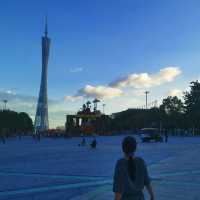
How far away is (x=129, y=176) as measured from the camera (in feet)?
17.6

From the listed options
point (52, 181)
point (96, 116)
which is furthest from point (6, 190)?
point (96, 116)

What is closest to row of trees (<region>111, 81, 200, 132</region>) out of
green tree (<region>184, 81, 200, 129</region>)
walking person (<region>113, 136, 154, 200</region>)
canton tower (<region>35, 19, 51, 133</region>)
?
green tree (<region>184, 81, 200, 129</region>)

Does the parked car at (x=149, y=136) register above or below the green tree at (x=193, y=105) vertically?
below

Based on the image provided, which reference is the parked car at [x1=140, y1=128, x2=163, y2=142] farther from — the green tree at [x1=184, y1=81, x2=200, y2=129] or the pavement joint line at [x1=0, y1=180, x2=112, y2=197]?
the green tree at [x1=184, y1=81, x2=200, y2=129]

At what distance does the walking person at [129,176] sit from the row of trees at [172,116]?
13635 cm

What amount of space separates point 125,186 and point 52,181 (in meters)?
10.2

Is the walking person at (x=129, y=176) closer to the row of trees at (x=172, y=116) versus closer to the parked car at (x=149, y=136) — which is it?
the parked car at (x=149, y=136)

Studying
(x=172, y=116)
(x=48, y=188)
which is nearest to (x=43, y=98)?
(x=172, y=116)

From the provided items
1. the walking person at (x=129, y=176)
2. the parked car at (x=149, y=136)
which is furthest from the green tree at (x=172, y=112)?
the walking person at (x=129, y=176)

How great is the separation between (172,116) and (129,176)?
147 metres

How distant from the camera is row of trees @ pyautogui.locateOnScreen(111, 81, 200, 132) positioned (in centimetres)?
14238

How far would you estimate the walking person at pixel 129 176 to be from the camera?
534cm

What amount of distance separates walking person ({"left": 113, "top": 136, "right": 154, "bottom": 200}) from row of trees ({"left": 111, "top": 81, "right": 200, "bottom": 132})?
447 feet

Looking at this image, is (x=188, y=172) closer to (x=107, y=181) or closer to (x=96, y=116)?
(x=107, y=181)
